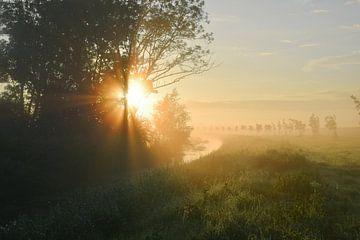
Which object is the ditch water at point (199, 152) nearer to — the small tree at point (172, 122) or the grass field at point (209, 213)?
the small tree at point (172, 122)

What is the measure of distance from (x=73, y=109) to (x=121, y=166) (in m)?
7.19

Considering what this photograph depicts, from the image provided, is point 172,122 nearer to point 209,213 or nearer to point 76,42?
point 76,42

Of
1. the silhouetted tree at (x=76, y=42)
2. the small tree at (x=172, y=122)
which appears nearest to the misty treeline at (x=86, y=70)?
the silhouetted tree at (x=76, y=42)

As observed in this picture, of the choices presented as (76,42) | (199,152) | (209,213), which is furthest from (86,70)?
(199,152)

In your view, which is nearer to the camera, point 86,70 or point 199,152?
point 86,70

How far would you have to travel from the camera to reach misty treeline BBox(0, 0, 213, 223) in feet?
128

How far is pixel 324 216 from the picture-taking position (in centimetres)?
1519

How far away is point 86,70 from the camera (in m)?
43.3

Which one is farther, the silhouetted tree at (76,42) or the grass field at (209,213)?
the silhouetted tree at (76,42)

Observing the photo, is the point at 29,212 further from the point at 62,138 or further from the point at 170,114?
the point at 170,114

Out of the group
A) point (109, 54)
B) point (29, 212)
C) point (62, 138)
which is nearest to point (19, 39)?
point (109, 54)

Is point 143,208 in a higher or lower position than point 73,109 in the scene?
lower

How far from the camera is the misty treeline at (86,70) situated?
39.0 metres

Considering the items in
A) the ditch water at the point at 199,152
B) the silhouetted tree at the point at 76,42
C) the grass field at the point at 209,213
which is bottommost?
the ditch water at the point at 199,152
